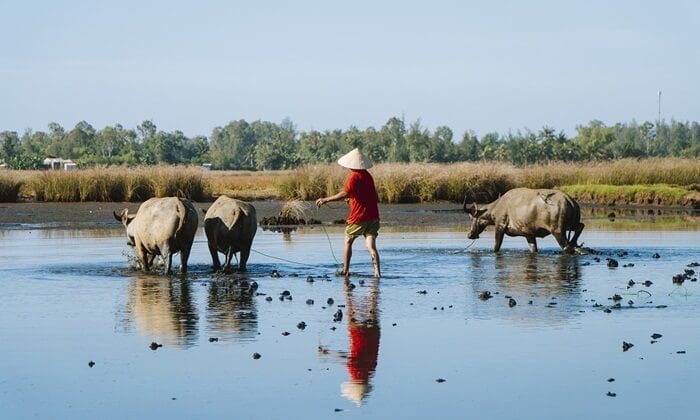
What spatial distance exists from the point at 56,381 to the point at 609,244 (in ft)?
59.7

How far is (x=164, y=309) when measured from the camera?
1548 cm

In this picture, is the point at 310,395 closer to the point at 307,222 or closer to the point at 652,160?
the point at 307,222

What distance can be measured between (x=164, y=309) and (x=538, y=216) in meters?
10.2

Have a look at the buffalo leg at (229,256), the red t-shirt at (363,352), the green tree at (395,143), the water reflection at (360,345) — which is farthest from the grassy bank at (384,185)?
the green tree at (395,143)

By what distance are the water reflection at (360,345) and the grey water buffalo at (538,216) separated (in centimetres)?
680

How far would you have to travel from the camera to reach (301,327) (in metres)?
13.8

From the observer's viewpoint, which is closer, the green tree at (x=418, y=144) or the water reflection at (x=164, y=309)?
the water reflection at (x=164, y=309)

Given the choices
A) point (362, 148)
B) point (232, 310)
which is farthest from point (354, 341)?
point (362, 148)

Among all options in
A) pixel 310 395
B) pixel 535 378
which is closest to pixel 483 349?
pixel 535 378

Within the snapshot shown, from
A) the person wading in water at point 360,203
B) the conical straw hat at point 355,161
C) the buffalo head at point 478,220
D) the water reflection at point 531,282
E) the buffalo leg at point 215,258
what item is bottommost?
the water reflection at point 531,282

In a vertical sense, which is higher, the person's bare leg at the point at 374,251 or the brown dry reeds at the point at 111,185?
the brown dry reeds at the point at 111,185

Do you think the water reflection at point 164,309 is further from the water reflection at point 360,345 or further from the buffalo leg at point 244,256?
the water reflection at point 360,345

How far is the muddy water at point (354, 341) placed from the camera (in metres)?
9.94

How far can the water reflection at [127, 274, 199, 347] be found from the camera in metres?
13.4
